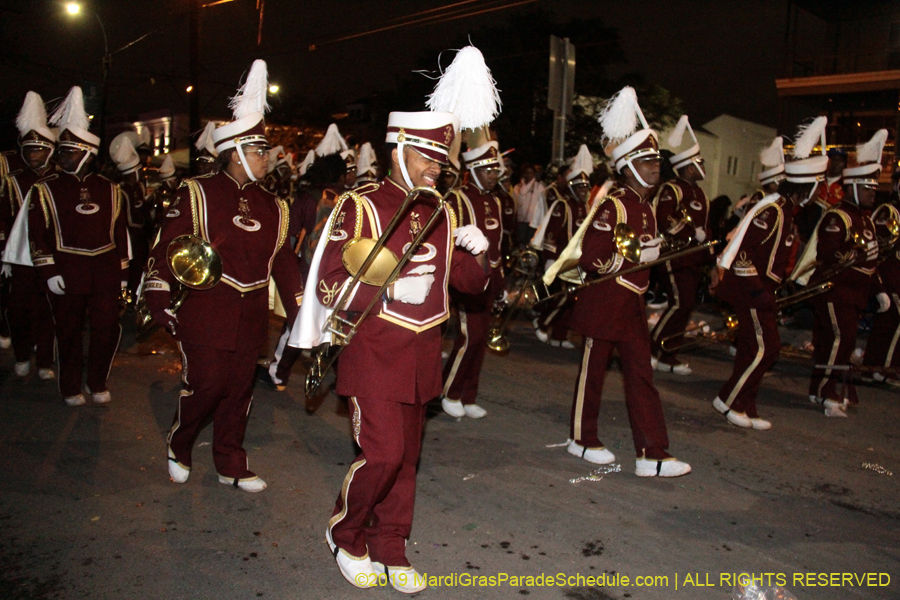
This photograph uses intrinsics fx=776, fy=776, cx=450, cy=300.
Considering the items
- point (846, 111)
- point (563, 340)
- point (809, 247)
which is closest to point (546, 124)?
point (846, 111)

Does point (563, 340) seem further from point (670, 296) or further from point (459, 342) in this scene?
point (459, 342)

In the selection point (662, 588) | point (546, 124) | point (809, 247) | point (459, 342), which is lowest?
point (662, 588)

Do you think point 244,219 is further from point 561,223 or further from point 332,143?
point 561,223

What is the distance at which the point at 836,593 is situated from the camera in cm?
388

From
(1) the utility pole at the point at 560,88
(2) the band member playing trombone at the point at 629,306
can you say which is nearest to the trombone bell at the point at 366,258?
(2) the band member playing trombone at the point at 629,306

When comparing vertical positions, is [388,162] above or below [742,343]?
above

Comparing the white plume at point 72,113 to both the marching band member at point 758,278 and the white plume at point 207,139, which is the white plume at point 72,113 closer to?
the white plume at point 207,139

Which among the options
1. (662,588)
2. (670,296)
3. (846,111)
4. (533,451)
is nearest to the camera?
(662,588)

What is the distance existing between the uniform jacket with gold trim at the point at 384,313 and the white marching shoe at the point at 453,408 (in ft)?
9.73

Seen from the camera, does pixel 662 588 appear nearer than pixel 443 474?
Yes

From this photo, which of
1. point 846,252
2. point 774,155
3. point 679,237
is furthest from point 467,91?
point 774,155

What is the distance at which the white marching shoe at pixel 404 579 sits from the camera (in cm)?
369

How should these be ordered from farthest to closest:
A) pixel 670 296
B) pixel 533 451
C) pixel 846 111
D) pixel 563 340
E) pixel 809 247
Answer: pixel 846 111
pixel 563 340
pixel 670 296
pixel 809 247
pixel 533 451

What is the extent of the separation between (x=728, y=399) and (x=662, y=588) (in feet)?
11.1
